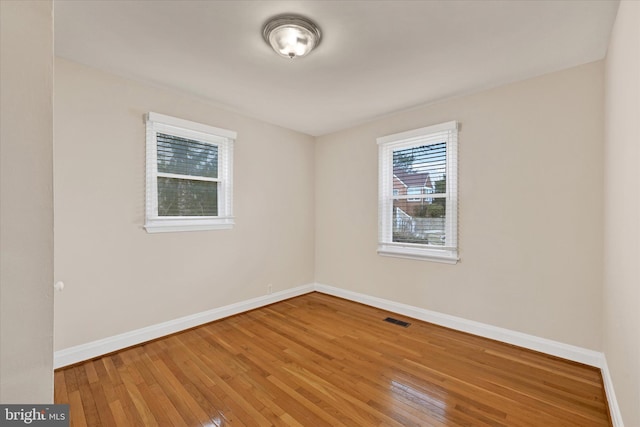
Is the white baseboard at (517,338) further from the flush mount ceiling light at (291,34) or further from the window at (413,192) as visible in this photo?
the flush mount ceiling light at (291,34)

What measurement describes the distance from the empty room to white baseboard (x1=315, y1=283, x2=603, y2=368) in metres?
0.02

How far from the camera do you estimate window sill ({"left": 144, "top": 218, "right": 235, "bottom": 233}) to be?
2.93m

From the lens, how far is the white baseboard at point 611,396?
1.68 metres

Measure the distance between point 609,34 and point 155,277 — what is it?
14.2ft

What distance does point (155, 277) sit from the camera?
2973 mm

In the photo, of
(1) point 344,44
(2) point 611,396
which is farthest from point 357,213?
(2) point 611,396

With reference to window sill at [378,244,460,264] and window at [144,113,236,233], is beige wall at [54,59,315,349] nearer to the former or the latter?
window at [144,113,236,233]

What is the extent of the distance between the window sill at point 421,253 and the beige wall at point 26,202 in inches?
129

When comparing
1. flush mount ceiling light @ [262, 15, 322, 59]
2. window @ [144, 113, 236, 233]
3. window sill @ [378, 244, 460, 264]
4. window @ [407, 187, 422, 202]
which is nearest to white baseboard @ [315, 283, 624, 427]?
window sill @ [378, 244, 460, 264]

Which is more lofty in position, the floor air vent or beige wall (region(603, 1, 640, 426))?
beige wall (region(603, 1, 640, 426))

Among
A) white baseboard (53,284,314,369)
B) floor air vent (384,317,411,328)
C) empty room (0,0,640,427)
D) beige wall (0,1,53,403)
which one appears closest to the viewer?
beige wall (0,1,53,403)

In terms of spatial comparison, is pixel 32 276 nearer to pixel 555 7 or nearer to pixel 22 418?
pixel 22 418

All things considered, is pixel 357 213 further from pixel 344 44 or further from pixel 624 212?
pixel 624 212

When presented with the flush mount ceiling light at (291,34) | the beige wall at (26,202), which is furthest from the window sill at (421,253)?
the beige wall at (26,202)
